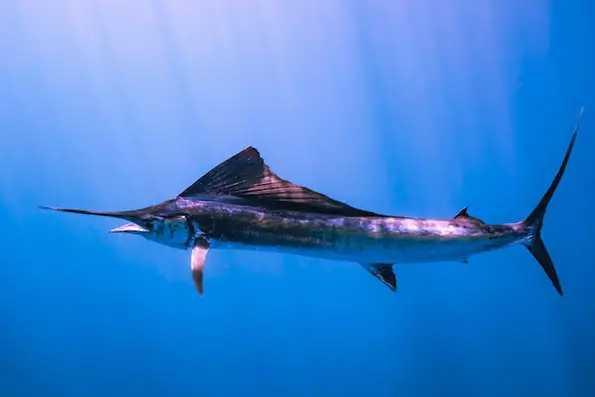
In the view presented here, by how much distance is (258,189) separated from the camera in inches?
93.7

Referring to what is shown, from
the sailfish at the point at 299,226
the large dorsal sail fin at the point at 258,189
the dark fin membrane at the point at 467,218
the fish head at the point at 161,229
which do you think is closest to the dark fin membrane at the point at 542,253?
the sailfish at the point at 299,226

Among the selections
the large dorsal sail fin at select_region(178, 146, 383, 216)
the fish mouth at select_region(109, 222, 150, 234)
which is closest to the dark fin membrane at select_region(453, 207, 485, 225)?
the large dorsal sail fin at select_region(178, 146, 383, 216)

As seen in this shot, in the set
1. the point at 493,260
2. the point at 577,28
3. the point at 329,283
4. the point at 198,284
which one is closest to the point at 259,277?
the point at 329,283

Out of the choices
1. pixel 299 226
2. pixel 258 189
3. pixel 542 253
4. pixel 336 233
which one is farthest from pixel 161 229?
pixel 542 253

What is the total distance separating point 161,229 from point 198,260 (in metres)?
0.27

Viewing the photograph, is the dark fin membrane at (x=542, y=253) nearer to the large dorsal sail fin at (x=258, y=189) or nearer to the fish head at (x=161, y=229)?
the large dorsal sail fin at (x=258, y=189)

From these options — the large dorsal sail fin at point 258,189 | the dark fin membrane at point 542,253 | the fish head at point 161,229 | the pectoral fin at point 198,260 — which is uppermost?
the large dorsal sail fin at point 258,189

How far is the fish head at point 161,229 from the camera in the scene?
7.53ft

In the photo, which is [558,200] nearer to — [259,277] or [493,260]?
[493,260]

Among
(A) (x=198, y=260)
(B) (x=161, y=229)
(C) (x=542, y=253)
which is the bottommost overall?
(C) (x=542, y=253)

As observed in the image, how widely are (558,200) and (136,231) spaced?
674 cm

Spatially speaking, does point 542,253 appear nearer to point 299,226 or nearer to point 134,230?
point 299,226

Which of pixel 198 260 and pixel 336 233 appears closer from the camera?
pixel 198 260

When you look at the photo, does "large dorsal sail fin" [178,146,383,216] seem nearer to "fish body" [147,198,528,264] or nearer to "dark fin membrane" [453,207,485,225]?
"fish body" [147,198,528,264]
